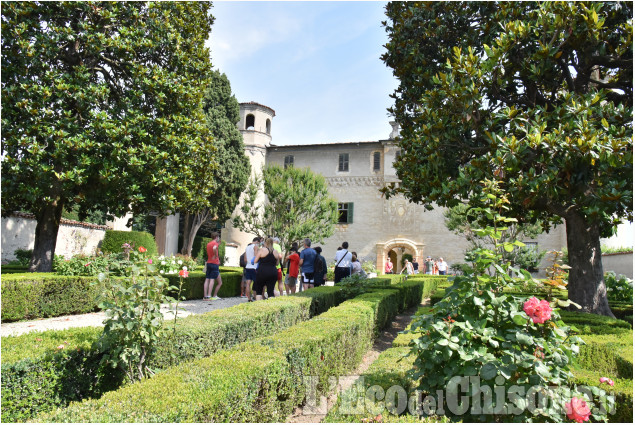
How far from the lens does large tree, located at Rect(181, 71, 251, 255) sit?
22.8m

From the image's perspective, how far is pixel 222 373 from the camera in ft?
10.4

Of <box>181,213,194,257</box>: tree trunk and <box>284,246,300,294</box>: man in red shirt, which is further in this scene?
<box>181,213,194,257</box>: tree trunk

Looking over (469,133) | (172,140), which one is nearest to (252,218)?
(172,140)

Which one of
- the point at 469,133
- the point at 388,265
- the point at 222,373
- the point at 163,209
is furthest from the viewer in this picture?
the point at 388,265

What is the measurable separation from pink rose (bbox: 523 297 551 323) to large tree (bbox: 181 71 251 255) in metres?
20.8

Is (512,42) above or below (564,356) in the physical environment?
above

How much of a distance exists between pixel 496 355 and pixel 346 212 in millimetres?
25573

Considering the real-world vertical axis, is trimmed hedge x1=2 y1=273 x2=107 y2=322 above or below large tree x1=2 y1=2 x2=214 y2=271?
below

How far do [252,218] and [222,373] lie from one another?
19619mm

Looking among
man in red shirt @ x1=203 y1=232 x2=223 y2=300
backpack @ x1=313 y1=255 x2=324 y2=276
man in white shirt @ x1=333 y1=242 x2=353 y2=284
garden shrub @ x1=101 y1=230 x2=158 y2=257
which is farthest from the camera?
garden shrub @ x1=101 y1=230 x2=158 y2=257

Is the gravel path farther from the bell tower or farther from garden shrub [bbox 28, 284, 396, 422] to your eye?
the bell tower

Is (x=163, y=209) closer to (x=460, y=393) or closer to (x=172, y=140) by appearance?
(x=172, y=140)

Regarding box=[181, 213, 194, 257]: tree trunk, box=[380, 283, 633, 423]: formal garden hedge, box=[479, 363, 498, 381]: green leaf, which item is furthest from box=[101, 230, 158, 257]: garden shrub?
box=[479, 363, 498, 381]: green leaf

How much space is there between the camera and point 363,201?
28172 mm
